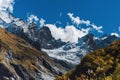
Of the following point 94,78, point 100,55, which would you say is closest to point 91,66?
point 100,55

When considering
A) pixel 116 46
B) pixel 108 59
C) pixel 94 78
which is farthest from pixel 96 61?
pixel 94 78

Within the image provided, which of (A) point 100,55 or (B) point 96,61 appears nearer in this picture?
(B) point 96,61

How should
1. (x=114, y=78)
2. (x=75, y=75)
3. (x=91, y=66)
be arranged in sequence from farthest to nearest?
(x=75, y=75) < (x=91, y=66) < (x=114, y=78)

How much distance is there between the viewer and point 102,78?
25875 millimetres

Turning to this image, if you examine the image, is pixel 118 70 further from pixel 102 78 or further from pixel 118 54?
pixel 118 54

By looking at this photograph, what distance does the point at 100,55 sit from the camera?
63531mm

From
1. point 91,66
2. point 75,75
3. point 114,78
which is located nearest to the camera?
point 114,78

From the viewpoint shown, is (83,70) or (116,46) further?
(116,46)

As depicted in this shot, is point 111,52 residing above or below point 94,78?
above

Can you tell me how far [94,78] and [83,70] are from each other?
33378 mm

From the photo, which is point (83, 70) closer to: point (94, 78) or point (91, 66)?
point (91, 66)

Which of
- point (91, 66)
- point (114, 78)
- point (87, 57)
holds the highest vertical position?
point (87, 57)

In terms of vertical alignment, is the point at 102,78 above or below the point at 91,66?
below

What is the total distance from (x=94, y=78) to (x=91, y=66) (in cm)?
3033
